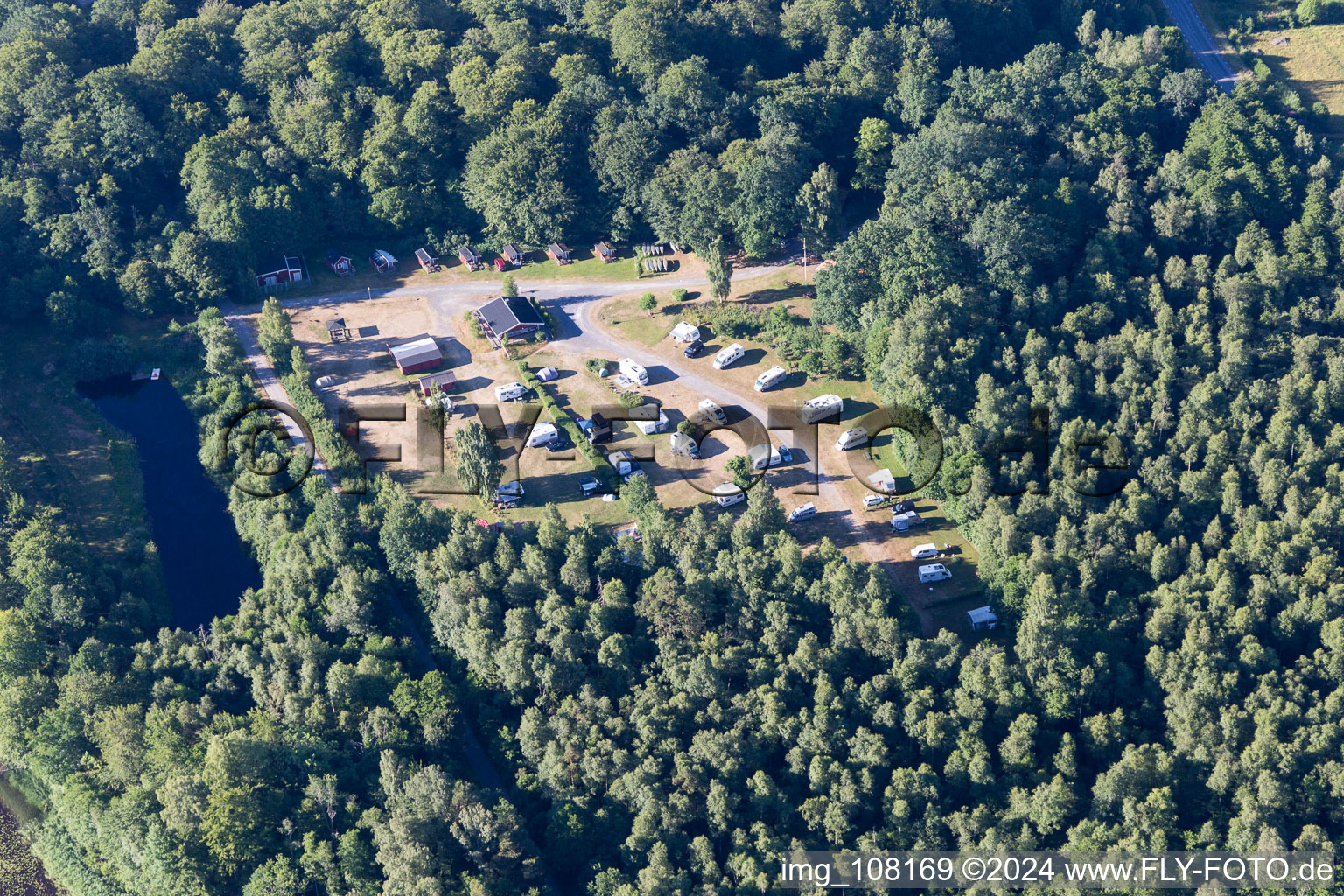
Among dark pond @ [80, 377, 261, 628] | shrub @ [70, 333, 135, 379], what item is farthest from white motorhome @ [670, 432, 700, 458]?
shrub @ [70, 333, 135, 379]

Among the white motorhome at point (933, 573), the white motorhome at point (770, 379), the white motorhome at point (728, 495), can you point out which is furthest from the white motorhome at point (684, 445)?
the white motorhome at point (933, 573)

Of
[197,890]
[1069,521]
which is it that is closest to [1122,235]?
[1069,521]

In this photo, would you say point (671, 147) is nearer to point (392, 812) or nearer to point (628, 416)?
point (628, 416)

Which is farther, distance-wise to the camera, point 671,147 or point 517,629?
point 671,147

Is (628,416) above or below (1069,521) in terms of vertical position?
above

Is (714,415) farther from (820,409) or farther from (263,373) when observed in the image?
(263,373)
